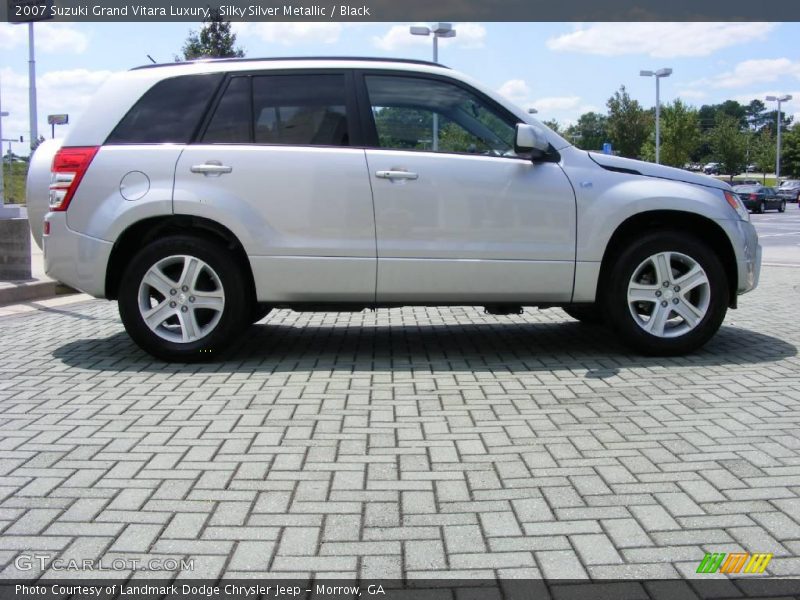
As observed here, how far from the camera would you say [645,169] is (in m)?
5.90

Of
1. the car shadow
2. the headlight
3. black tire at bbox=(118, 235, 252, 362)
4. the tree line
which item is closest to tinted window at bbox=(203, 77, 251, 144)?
black tire at bbox=(118, 235, 252, 362)

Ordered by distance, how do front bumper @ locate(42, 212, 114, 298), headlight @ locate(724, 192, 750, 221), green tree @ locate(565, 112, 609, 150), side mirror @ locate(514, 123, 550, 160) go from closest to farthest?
side mirror @ locate(514, 123, 550, 160) < front bumper @ locate(42, 212, 114, 298) < headlight @ locate(724, 192, 750, 221) < green tree @ locate(565, 112, 609, 150)

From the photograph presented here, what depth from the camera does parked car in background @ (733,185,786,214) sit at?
4244cm

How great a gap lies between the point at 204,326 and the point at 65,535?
2.91 metres

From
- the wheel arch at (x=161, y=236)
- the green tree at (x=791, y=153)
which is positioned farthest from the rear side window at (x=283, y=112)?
the green tree at (x=791, y=153)

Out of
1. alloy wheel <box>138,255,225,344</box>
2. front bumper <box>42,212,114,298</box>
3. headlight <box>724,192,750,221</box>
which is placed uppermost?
headlight <box>724,192,750,221</box>

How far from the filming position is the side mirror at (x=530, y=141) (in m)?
5.52

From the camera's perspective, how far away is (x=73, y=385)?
206 inches

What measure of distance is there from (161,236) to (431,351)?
2132 millimetres

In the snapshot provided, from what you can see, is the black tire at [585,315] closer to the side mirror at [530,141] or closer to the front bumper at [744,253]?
the front bumper at [744,253]

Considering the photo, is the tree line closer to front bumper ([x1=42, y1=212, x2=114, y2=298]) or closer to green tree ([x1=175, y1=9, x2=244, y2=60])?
green tree ([x1=175, y1=9, x2=244, y2=60])

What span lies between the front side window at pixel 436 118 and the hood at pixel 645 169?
2.23ft

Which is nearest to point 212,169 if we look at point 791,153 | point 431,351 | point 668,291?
point 431,351

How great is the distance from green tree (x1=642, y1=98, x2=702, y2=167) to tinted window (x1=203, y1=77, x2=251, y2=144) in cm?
6719
